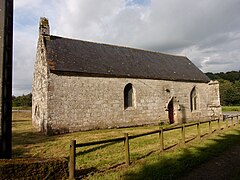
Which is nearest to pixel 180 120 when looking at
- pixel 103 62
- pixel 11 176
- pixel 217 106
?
pixel 217 106

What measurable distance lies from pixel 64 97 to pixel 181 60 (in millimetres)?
17066

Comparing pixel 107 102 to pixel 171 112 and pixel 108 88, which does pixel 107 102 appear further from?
pixel 171 112

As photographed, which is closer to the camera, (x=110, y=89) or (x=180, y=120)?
(x=110, y=89)

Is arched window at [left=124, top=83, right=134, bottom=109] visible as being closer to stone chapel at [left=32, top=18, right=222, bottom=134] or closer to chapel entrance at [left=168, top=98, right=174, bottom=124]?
stone chapel at [left=32, top=18, right=222, bottom=134]

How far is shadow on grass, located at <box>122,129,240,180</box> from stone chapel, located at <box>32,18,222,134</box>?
9.13 metres

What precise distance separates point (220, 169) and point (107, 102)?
38.5ft

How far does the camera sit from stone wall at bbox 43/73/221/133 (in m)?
15.2

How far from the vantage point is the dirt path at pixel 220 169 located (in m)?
5.65

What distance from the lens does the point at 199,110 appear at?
2405 cm

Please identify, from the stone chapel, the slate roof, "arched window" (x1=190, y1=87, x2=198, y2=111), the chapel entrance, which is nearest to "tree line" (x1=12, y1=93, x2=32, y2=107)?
the stone chapel

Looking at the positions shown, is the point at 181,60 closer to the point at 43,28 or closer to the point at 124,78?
the point at 124,78

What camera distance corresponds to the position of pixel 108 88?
57.2 ft

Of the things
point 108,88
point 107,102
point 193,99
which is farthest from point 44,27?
point 193,99

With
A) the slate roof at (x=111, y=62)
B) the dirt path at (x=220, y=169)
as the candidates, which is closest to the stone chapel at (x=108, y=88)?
the slate roof at (x=111, y=62)
